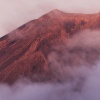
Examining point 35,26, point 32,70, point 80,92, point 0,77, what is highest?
point 35,26

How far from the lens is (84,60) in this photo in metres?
127

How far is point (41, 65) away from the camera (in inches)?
4444

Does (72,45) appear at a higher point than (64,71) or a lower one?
higher

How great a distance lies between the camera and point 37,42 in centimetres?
11619

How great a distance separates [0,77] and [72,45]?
28.9m

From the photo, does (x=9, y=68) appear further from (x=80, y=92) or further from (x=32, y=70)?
(x=80, y=92)

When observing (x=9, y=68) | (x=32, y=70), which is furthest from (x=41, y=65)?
(x=9, y=68)

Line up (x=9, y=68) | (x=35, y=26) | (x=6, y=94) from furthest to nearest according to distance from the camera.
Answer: (x=35, y=26)
(x=6, y=94)
(x=9, y=68)

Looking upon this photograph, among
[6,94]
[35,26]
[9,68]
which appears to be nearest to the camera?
[9,68]

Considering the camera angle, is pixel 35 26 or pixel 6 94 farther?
pixel 35 26

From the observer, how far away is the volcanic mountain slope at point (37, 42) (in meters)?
110

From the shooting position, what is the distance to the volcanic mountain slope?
109500 millimetres

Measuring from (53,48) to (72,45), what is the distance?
10005 millimetres

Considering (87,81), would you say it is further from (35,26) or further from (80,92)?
(35,26)
